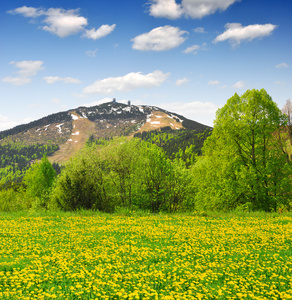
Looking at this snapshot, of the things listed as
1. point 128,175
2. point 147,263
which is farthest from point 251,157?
point 147,263

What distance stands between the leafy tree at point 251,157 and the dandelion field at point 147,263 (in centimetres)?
882

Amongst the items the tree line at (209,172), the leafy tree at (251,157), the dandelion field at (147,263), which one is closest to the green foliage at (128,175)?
the tree line at (209,172)

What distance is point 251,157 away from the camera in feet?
84.4

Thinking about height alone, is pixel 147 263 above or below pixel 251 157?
below

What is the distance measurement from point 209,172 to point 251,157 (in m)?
5.24

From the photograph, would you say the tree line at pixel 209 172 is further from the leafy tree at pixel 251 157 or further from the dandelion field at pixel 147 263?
the dandelion field at pixel 147 263

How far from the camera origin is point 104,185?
32.0 metres

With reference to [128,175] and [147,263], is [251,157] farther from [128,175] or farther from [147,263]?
[147,263]

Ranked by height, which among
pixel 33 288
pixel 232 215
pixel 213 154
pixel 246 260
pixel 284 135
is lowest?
pixel 232 215

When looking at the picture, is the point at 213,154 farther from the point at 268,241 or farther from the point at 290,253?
the point at 290,253

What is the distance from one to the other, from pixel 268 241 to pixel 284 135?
19673 millimetres

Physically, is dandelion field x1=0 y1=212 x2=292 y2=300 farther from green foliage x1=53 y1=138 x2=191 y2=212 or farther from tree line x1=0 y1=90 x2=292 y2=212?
green foliage x1=53 y1=138 x2=191 y2=212

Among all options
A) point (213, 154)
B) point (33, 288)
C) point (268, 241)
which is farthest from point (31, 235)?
point (213, 154)

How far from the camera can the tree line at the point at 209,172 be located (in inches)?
971
